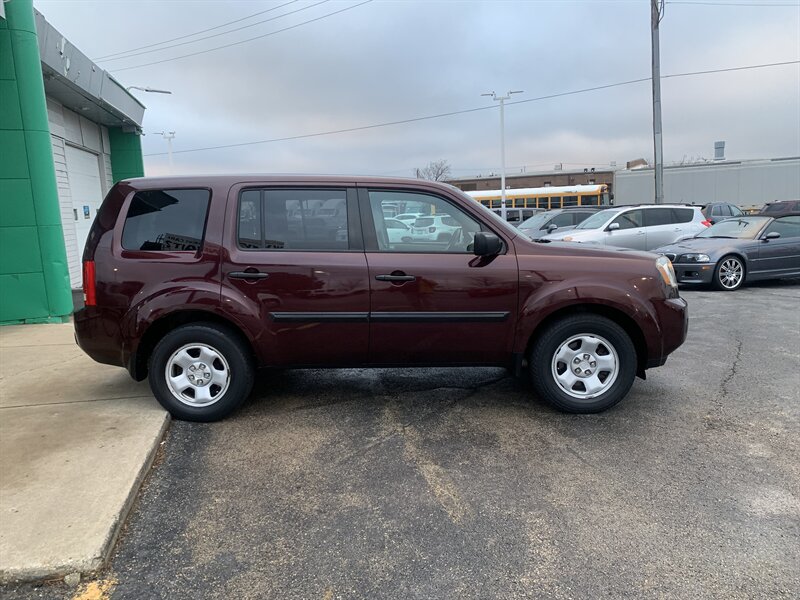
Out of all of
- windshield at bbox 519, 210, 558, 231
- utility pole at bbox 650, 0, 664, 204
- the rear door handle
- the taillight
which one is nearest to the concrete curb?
the rear door handle

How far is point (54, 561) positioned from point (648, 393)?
4.45 meters

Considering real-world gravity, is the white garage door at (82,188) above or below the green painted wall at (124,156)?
below

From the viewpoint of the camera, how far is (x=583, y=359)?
434 centimetres

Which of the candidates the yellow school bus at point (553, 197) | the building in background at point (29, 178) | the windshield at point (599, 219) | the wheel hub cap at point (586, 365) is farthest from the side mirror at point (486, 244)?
the yellow school bus at point (553, 197)

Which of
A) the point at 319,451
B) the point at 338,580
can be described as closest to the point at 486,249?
the point at 319,451

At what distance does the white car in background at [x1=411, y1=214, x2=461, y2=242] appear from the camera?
429cm

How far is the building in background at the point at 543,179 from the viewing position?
5931cm

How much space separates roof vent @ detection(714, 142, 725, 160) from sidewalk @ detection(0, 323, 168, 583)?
198ft

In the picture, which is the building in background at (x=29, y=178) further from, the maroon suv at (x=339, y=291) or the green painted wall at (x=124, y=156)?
the green painted wall at (x=124, y=156)

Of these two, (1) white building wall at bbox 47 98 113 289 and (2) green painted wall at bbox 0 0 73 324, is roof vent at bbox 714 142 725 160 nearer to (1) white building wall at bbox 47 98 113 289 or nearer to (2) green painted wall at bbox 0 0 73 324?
(1) white building wall at bbox 47 98 113 289

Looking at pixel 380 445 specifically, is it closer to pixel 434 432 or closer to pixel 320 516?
pixel 434 432

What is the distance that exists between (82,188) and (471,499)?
484 inches

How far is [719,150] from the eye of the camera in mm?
53812

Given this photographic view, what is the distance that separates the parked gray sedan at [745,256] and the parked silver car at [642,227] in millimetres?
2440
